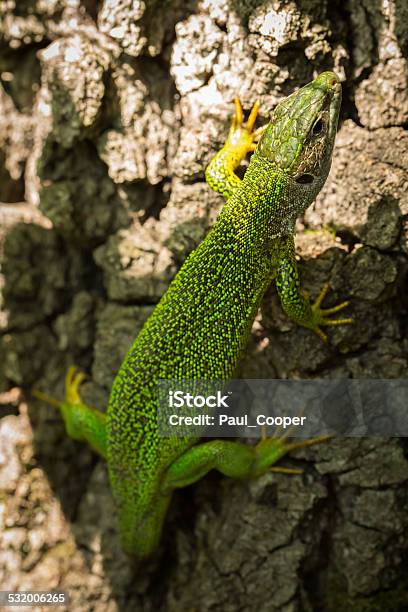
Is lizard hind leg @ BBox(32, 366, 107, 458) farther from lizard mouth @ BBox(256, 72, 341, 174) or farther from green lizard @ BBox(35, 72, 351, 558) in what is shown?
lizard mouth @ BBox(256, 72, 341, 174)

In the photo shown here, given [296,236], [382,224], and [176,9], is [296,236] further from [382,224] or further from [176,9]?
[176,9]

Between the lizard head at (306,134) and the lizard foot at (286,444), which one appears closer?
the lizard head at (306,134)

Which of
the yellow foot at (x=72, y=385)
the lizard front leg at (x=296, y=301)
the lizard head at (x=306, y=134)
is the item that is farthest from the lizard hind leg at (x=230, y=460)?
the lizard head at (x=306, y=134)

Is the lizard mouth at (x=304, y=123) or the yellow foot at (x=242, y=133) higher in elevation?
the yellow foot at (x=242, y=133)

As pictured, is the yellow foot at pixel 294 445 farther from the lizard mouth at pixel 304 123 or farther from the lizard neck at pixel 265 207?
the lizard mouth at pixel 304 123

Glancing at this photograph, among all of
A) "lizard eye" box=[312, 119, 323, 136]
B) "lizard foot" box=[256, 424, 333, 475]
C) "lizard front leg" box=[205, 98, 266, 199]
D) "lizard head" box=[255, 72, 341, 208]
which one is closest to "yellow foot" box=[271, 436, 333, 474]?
"lizard foot" box=[256, 424, 333, 475]

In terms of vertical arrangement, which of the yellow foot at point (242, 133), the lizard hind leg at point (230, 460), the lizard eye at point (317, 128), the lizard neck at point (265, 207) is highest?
the yellow foot at point (242, 133)

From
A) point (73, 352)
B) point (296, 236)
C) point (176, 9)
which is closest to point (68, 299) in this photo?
point (73, 352)
